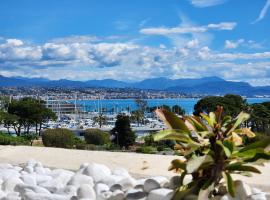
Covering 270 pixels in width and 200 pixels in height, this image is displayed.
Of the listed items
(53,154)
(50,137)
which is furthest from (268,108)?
(53,154)

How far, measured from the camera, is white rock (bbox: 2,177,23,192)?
4423 millimetres

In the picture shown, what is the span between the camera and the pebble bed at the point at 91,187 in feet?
11.1

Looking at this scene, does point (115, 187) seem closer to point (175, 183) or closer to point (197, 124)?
point (175, 183)

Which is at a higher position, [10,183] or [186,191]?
[186,191]

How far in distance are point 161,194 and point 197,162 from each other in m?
0.45

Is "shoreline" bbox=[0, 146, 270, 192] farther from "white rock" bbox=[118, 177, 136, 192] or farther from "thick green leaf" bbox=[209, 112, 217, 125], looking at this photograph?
"thick green leaf" bbox=[209, 112, 217, 125]

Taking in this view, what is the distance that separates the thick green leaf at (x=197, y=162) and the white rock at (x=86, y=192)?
1.01 m

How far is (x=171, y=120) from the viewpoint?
10.9ft

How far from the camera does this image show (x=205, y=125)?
335 centimetres

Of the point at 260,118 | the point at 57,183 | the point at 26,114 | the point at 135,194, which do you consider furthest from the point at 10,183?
the point at 26,114

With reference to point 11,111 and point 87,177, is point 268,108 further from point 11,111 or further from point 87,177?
point 87,177

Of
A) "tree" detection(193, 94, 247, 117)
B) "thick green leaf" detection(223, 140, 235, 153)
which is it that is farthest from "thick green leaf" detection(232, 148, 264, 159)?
"tree" detection(193, 94, 247, 117)

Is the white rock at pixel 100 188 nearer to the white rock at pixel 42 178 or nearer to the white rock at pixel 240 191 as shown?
the white rock at pixel 42 178

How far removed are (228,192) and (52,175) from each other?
6.93ft
